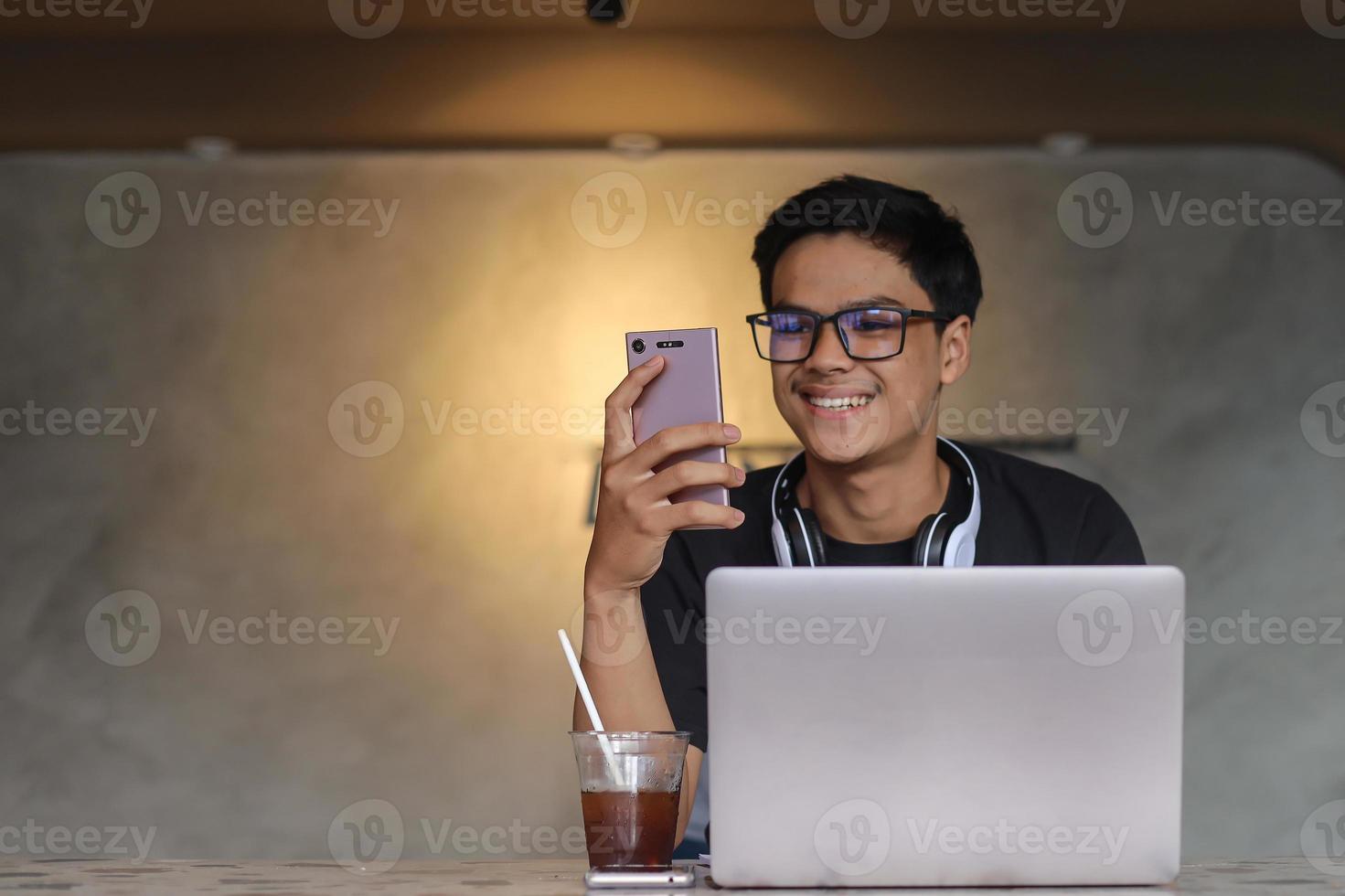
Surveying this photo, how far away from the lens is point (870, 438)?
7.55 feet

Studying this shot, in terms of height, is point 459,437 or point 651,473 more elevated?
point 459,437

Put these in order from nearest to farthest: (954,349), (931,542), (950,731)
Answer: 1. (950,731)
2. (931,542)
3. (954,349)

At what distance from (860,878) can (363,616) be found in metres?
3.10

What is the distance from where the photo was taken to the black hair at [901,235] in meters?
2.43

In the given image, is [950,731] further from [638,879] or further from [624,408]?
[624,408]

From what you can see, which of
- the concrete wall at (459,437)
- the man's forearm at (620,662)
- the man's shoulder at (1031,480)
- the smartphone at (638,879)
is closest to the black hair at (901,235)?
the man's shoulder at (1031,480)

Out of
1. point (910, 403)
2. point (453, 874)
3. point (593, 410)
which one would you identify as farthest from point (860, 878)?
point (593, 410)

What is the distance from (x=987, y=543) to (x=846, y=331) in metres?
0.44

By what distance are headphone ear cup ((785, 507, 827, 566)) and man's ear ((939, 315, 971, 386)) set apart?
0.49 metres

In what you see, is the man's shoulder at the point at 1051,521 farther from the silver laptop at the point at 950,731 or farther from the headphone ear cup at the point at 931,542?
the silver laptop at the point at 950,731

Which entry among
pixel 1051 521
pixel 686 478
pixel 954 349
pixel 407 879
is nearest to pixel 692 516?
pixel 686 478

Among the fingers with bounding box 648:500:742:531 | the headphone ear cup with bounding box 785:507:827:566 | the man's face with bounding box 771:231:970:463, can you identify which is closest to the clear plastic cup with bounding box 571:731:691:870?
the fingers with bounding box 648:500:742:531

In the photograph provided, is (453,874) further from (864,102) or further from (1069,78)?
(1069,78)

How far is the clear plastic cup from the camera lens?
4.34 feet
